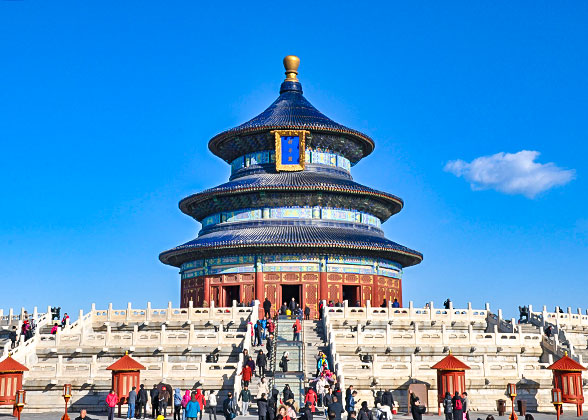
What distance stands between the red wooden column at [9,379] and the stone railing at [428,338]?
12242 mm

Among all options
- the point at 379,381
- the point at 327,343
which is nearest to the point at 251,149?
the point at 327,343

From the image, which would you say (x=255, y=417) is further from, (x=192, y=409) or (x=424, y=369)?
(x=424, y=369)

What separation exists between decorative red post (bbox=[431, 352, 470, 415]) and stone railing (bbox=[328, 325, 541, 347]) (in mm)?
4927

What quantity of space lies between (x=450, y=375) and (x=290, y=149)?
30.0m

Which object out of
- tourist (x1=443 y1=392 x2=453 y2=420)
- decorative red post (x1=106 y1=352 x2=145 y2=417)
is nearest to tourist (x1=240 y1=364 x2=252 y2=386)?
decorative red post (x1=106 y1=352 x2=145 y2=417)

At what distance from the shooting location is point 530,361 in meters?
35.0

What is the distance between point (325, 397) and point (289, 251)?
24.0 metres

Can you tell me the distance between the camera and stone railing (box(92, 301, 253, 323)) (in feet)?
128

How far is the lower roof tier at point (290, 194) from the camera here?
53781 mm

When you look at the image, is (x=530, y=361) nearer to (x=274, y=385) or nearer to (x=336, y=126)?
(x=274, y=385)

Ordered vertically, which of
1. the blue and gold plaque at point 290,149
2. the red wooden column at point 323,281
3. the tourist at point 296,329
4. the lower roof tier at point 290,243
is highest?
the blue and gold plaque at point 290,149

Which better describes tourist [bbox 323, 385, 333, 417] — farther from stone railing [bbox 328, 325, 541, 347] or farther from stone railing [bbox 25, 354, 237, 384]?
stone railing [bbox 328, 325, 541, 347]

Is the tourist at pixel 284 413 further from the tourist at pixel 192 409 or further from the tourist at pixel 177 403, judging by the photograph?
the tourist at pixel 177 403

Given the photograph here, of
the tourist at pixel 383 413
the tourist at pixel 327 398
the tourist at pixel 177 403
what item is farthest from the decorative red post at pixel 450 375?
the tourist at pixel 177 403
